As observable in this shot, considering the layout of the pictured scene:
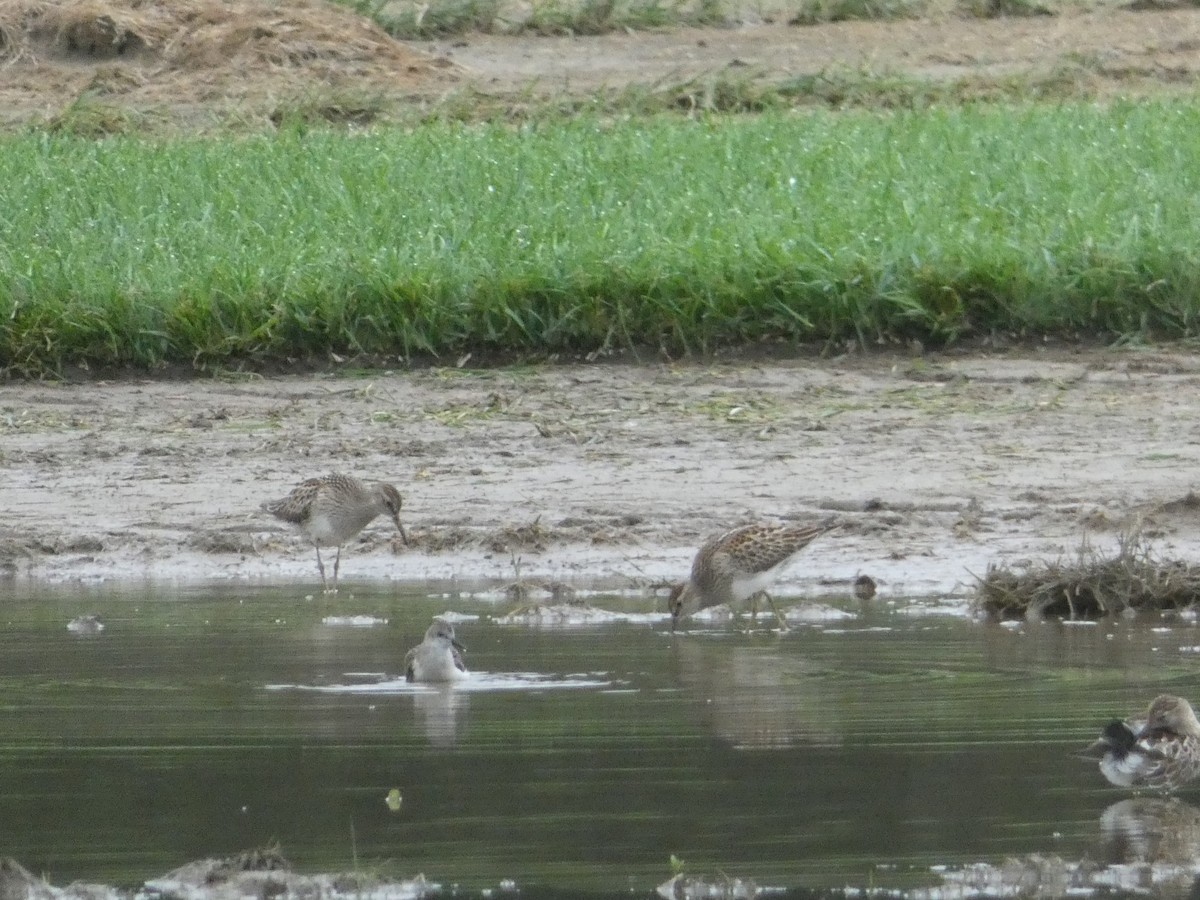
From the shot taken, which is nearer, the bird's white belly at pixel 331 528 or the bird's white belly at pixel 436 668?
the bird's white belly at pixel 436 668

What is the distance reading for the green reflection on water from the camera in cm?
516

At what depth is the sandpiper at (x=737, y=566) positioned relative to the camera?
807cm

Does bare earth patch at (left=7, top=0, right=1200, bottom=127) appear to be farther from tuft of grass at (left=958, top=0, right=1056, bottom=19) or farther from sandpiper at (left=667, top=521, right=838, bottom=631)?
sandpiper at (left=667, top=521, right=838, bottom=631)

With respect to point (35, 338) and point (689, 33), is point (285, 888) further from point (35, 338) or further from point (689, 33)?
point (689, 33)

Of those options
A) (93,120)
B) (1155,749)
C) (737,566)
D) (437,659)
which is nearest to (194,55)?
(93,120)

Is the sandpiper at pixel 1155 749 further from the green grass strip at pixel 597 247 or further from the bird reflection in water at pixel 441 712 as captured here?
the green grass strip at pixel 597 247

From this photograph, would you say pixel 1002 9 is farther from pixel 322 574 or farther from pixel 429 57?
pixel 322 574

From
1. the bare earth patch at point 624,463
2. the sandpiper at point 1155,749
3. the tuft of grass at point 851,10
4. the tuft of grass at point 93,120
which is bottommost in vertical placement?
the tuft of grass at point 93,120

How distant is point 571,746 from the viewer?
6098 mm

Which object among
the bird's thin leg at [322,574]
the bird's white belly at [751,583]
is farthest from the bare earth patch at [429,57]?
the bird's white belly at [751,583]

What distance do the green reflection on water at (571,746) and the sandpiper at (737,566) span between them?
0.13 meters

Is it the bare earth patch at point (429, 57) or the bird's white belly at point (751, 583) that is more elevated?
the bird's white belly at point (751, 583)

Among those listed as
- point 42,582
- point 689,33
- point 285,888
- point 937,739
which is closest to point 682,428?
point 42,582

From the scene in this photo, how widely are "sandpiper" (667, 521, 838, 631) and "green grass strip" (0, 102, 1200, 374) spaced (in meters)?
3.30
